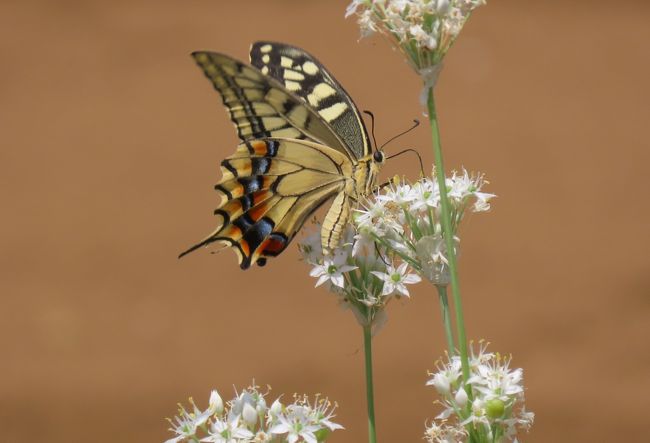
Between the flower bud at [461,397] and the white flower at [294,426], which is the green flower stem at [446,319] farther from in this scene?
the white flower at [294,426]

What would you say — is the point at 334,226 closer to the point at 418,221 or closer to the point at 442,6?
the point at 418,221

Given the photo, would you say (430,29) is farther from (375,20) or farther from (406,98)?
(406,98)

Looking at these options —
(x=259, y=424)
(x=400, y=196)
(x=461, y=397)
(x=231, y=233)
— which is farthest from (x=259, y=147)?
(x=461, y=397)

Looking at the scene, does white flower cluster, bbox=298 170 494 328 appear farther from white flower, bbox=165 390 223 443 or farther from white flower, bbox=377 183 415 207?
white flower, bbox=165 390 223 443

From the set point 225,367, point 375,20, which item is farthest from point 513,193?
point 375,20

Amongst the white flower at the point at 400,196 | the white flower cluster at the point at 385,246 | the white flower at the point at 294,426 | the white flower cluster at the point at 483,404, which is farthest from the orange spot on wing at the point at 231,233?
the white flower cluster at the point at 483,404

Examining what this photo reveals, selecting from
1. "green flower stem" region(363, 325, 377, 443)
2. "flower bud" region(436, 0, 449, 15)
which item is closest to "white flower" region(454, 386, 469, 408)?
"green flower stem" region(363, 325, 377, 443)
